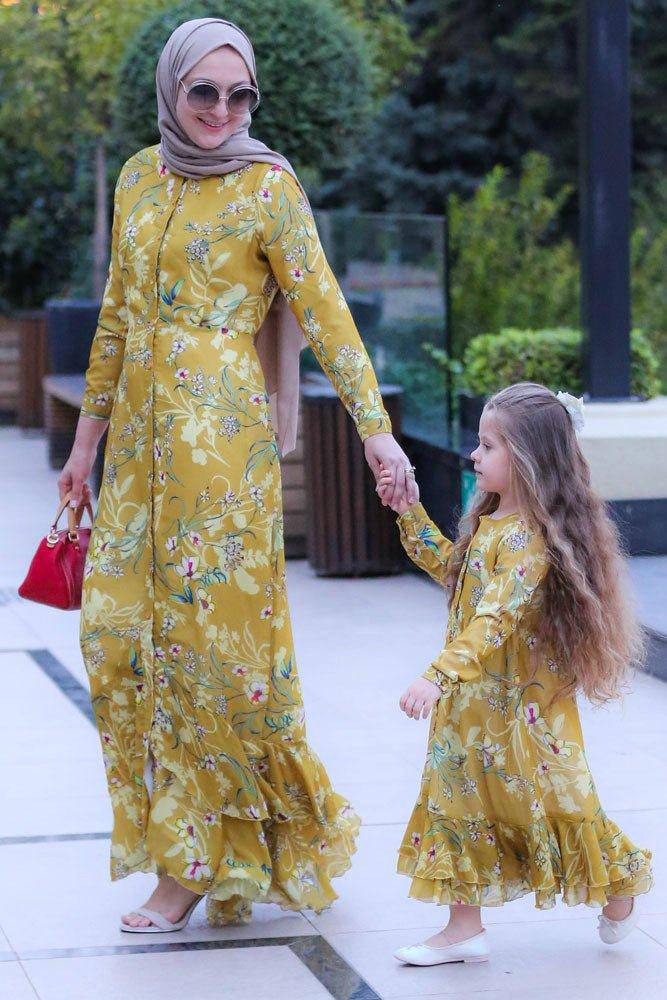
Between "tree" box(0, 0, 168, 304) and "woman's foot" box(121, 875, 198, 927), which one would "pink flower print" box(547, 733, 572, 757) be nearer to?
"woman's foot" box(121, 875, 198, 927)

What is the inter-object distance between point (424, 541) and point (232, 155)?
2.92 feet

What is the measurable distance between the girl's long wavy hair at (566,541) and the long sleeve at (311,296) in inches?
11.1

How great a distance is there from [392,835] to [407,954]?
88cm

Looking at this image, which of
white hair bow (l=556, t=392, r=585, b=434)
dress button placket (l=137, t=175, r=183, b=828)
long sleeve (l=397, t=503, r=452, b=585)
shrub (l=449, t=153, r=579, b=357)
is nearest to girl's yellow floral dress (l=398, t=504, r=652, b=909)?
long sleeve (l=397, t=503, r=452, b=585)

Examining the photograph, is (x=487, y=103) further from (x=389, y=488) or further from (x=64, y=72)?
(x=389, y=488)

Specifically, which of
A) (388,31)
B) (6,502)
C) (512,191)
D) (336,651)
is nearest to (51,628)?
(336,651)

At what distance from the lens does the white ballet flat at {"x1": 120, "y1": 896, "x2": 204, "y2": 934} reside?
3541 mm

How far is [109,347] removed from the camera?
3623mm

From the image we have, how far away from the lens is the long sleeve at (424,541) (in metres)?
3.39

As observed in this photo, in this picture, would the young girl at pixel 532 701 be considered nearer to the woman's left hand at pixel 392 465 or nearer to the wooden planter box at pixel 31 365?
the woman's left hand at pixel 392 465

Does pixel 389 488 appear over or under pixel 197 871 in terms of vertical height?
over

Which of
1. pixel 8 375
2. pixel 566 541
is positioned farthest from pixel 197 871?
pixel 8 375

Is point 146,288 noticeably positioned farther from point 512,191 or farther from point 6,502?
point 512,191

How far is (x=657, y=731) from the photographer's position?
17.1 ft
